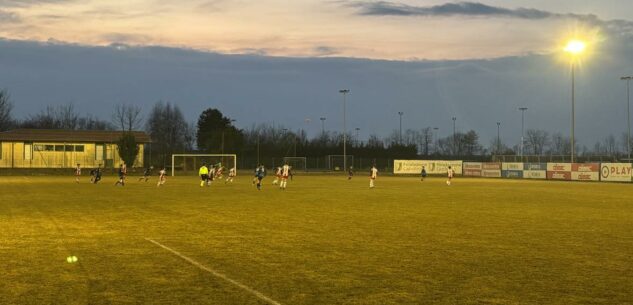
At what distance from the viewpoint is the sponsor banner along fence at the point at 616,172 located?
183ft

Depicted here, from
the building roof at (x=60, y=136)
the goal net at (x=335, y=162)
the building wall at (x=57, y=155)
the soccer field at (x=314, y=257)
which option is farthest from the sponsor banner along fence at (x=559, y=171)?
the building roof at (x=60, y=136)

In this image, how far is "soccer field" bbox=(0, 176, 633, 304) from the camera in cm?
884

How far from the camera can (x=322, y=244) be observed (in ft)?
45.5

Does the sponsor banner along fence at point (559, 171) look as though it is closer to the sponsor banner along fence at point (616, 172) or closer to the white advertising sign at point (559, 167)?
the white advertising sign at point (559, 167)

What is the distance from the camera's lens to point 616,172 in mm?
56656

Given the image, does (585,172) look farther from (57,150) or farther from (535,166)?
(57,150)

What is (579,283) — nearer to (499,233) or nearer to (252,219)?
(499,233)

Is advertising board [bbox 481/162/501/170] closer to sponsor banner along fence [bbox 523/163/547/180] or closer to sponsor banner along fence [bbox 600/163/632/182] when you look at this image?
sponsor banner along fence [bbox 523/163/547/180]

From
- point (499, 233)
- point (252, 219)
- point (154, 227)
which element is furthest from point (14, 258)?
point (499, 233)

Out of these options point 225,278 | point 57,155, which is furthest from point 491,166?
point 225,278

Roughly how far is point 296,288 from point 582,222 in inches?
511

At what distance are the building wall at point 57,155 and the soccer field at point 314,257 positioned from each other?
6538cm

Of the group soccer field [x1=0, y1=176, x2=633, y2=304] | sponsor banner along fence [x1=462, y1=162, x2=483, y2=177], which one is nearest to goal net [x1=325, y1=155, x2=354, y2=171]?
sponsor banner along fence [x1=462, y1=162, x2=483, y2=177]

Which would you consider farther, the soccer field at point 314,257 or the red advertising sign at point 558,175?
the red advertising sign at point 558,175
